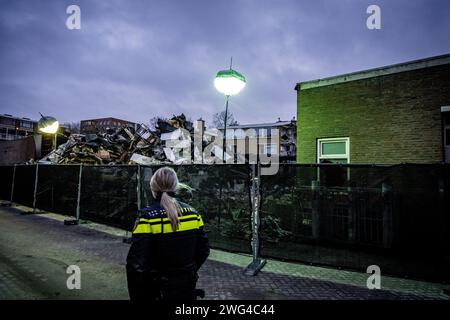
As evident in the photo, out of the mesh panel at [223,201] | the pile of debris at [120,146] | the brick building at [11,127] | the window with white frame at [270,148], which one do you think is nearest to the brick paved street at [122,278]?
the mesh panel at [223,201]

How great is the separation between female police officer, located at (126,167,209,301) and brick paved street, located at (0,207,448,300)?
2021 millimetres

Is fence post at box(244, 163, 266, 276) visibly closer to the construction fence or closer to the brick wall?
the construction fence

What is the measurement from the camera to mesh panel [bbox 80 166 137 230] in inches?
294

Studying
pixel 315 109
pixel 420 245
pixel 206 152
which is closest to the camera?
pixel 420 245

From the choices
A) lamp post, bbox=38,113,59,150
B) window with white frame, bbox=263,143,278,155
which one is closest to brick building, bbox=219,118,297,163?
window with white frame, bbox=263,143,278,155

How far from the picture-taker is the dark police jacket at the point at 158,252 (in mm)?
2172

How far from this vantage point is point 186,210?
8.08ft

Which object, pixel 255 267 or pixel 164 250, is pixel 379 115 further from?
pixel 164 250

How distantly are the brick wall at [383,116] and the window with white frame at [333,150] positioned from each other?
194 mm

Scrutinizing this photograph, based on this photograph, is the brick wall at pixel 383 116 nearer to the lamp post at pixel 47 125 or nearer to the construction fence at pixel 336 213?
the construction fence at pixel 336 213

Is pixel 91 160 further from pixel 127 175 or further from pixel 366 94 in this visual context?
pixel 366 94
